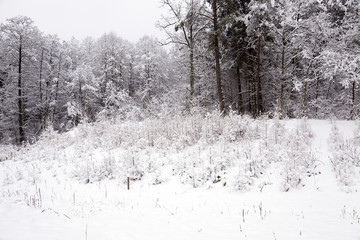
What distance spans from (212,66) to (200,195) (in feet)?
56.3

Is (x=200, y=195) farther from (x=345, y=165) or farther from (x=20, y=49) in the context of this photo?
(x=20, y=49)

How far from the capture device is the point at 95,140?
8.88m

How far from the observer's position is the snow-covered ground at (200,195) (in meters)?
3.14

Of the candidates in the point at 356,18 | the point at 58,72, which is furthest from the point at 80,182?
the point at 58,72

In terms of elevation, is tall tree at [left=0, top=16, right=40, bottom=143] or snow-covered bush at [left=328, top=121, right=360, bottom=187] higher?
tall tree at [left=0, top=16, right=40, bottom=143]

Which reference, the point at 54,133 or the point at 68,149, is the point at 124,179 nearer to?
the point at 68,149

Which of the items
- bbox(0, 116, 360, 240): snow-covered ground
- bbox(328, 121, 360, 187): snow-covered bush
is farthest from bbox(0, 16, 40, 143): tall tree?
bbox(328, 121, 360, 187): snow-covered bush

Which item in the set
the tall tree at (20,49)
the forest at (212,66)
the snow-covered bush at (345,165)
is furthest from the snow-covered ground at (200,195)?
the tall tree at (20,49)

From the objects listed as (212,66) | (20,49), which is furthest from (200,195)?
(20,49)

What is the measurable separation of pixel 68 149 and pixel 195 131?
20.1ft

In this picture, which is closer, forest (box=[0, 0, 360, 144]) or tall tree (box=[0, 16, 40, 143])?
forest (box=[0, 0, 360, 144])

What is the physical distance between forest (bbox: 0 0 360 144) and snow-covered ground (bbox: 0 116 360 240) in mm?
2660

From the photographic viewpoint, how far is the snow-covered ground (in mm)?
3137

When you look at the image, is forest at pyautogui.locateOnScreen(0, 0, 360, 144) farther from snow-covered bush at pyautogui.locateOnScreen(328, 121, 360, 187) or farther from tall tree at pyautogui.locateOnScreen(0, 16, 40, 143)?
snow-covered bush at pyautogui.locateOnScreen(328, 121, 360, 187)
